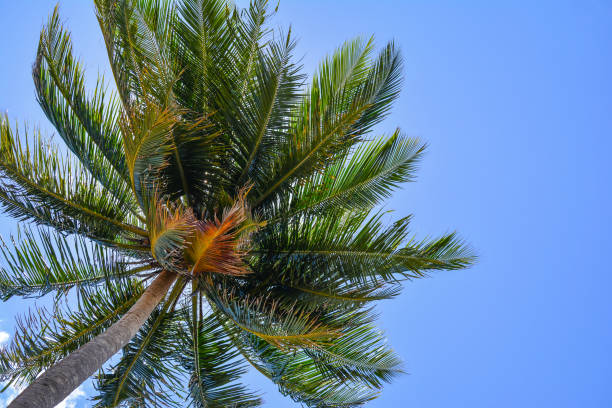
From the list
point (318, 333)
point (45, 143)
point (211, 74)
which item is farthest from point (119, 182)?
point (318, 333)

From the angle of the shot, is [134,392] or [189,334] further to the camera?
[189,334]

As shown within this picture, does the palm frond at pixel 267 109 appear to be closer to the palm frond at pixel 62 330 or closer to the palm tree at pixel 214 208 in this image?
the palm tree at pixel 214 208

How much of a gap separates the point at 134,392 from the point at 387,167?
412 centimetres

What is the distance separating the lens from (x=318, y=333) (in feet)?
14.4

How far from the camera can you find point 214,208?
6207 mm

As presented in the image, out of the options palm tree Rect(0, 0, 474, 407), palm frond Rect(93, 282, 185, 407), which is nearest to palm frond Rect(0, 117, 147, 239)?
palm tree Rect(0, 0, 474, 407)

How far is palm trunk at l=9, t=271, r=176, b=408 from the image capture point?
11.5 ft

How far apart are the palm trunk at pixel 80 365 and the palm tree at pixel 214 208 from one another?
80 mm

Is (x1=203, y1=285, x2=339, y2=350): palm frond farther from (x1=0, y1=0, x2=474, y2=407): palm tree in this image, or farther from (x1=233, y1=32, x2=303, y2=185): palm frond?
(x1=233, y1=32, x2=303, y2=185): palm frond

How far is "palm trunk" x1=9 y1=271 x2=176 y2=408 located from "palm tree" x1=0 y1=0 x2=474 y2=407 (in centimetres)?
8

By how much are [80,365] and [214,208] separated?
256 centimetres

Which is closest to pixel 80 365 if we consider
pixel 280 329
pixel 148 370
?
pixel 280 329

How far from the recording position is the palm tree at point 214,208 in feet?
17.9

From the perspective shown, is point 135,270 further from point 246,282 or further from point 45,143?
point 45,143
